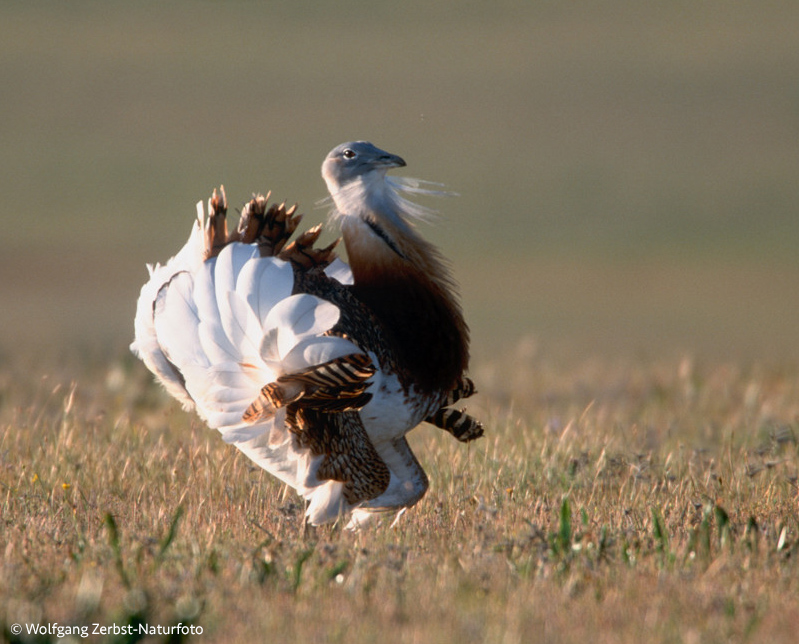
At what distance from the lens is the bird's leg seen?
3.82 meters

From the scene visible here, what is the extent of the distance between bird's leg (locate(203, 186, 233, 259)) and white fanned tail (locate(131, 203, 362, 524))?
7cm

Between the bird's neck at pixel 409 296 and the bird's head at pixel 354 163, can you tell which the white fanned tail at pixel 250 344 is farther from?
the bird's head at pixel 354 163

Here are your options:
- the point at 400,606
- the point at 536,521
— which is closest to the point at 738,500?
the point at 536,521

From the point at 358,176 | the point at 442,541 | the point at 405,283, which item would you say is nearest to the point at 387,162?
the point at 358,176

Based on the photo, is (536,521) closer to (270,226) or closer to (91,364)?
(270,226)

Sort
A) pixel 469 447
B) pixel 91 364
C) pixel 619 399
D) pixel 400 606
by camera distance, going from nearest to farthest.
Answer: pixel 400 606 → pixel 469 447 → pixel 619 399 → pixel 91 364

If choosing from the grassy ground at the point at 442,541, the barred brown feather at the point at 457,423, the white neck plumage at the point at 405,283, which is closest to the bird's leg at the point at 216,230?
the white neck plumage at the point at 405,283

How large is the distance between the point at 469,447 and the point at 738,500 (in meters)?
1.26

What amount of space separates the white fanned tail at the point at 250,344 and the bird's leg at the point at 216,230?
0.23 feet

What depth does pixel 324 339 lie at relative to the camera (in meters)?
3.40

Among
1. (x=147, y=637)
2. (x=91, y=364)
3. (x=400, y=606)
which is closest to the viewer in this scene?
(x=147, y=637)

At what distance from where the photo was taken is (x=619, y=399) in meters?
7.07

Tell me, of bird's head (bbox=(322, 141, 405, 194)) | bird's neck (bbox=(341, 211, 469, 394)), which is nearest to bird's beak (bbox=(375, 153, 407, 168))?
bird's head (bbox=(322, 141, 405, 194))

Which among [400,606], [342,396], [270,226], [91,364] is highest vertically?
[270,226]
